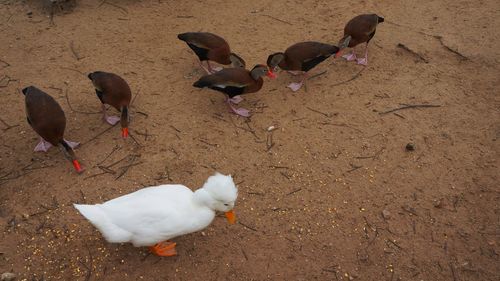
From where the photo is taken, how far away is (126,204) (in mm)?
Answer: 3359

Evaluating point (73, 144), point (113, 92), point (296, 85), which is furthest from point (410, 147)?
point (73, 144)

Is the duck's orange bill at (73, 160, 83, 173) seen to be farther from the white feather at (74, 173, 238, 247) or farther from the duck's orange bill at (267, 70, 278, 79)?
the duck's orange bill at (267, 70, 278, 79)

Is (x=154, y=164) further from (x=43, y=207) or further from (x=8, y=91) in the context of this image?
(x=8, y=91)

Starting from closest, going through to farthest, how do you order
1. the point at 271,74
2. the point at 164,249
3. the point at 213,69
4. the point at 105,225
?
1. the point at 105,225
2. the point at 164,249
3. the point at 271,74
4. the point at 213,69

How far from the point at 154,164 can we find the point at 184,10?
11.2 feet

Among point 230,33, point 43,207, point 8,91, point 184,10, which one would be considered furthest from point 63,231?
point 184,10

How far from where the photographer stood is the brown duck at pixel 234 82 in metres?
4.90

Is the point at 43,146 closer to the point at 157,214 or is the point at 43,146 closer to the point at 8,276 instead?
the point at 8,276

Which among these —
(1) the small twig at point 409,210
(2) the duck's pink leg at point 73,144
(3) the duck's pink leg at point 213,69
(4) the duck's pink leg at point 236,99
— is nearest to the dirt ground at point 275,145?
(1) the small twig at point 409,210

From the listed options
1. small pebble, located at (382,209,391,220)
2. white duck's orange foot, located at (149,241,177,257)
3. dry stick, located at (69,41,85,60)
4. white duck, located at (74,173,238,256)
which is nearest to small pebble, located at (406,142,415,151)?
small pebble, located at (382,209,391,220)

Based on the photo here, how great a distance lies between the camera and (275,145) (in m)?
4.63

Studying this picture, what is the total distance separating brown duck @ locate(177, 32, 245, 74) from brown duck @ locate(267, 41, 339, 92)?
475 mm

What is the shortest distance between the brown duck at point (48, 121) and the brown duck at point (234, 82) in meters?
1.55

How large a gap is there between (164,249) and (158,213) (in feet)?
1.60
